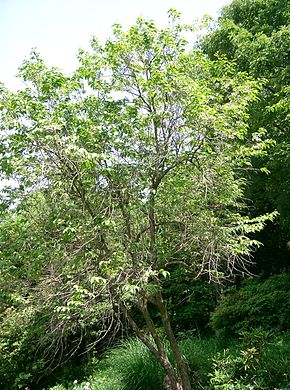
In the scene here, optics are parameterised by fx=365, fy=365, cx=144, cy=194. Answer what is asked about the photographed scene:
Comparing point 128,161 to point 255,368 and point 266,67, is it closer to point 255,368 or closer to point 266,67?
point 255,368

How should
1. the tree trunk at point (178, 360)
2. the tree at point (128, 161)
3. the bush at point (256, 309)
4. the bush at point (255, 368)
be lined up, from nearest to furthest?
the tree at point (128, 161), the bush at point (255, 368), the tree trunk at point (178, 360), the bush at point (256, 309)

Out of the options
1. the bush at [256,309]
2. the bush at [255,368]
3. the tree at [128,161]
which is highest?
the tree at [128,161]

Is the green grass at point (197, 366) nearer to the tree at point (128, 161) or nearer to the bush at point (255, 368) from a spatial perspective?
the bush at point (255, 368)

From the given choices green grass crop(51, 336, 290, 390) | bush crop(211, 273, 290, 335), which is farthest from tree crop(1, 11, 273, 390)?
bush crop(211, 273, 290, 335)

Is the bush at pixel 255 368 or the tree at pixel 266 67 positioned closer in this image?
the bush at pixel 255 368

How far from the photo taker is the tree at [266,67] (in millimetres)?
6012

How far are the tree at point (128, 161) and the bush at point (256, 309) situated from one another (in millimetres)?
1945

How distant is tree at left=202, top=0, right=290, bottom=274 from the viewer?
6.01 meters

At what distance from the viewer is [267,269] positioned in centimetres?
855

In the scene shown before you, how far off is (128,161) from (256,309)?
3619 mm

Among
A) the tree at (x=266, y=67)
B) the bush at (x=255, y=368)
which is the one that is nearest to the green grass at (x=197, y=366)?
the bush at (x=255, y=368)

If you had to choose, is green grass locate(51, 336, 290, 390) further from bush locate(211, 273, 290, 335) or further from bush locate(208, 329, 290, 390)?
bush locate(211, 273, 290, 335)

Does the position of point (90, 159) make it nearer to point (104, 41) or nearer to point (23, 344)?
point (104, 41)

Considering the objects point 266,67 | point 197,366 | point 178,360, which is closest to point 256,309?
point 197,366
